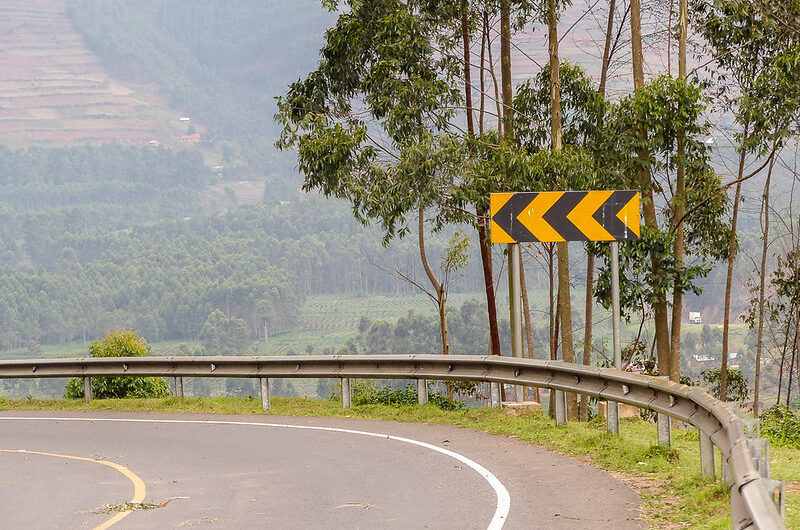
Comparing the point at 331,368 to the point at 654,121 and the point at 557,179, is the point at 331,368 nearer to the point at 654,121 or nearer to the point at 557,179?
the point at 557,179

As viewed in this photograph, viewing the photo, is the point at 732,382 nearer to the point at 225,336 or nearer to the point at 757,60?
the point at 757,60

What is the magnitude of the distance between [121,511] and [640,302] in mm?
17629

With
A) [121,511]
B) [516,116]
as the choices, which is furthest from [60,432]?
[516,116]

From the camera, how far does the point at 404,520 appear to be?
26.8ft

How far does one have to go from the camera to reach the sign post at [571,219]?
13023 mm

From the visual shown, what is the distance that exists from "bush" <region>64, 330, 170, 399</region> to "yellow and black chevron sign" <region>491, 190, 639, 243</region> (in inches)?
326

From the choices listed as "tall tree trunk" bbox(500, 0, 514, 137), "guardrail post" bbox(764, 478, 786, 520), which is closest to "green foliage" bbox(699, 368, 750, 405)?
"tall tree trunk" bbox(500, 0, 514, 137)

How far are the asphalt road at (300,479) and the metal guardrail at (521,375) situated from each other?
982 millimetres

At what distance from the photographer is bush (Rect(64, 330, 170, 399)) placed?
63.2 ft

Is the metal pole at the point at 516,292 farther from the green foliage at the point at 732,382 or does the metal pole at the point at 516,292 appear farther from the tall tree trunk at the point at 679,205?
the green foliage at the point at 732,382

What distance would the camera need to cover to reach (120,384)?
19.3 meters

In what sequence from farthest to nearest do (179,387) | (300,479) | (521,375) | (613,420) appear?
(179,387)
(521,375)
(613,420)
(300,479)

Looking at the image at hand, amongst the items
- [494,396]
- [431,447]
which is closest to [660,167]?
[494,396]

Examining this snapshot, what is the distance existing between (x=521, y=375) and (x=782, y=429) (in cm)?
570
